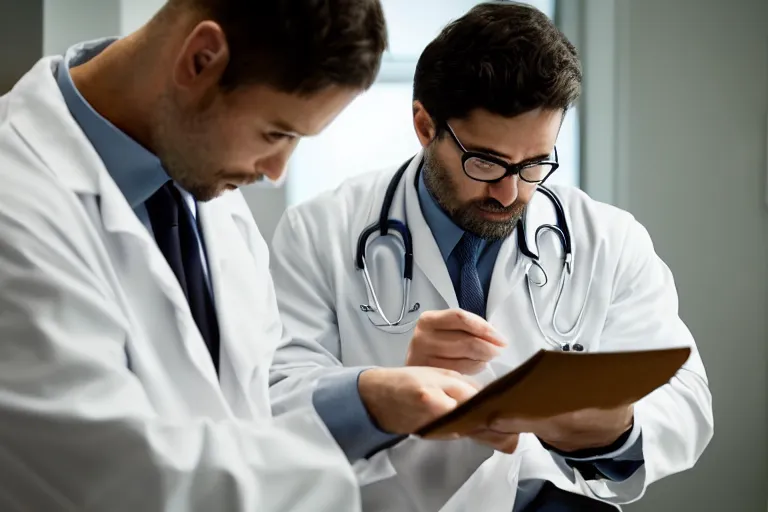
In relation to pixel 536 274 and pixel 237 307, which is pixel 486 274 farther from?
pixel 237 307

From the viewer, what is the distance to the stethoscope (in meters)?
1.38

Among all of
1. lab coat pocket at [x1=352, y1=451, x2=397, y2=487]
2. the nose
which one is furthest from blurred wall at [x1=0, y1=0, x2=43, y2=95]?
lab coat pocket at [x1=352, y1=451, x2=397, y2=487]

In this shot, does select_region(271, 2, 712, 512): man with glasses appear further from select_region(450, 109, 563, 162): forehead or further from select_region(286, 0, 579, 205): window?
select_region(286, 0, 579, 205): window

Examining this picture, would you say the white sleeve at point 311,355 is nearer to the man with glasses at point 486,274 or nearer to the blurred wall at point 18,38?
the man with glasses at point 486,274

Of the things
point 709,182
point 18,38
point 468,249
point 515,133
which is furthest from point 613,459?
point 18,38

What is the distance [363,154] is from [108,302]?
1340mm

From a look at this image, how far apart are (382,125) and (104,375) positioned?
1433 mm

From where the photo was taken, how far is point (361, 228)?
1.47m

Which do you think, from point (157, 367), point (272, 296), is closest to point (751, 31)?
point (272, 296)

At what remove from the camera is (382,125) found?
2.07 m

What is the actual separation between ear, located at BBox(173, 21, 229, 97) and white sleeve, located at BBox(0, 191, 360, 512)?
0.61 ft

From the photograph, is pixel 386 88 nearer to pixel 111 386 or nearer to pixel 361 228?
pixel 361 228

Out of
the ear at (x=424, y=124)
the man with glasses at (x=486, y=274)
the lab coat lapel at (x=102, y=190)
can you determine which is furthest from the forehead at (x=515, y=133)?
the lab coat lapel at (x=102, y=190)

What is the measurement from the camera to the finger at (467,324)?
3.73 ft
